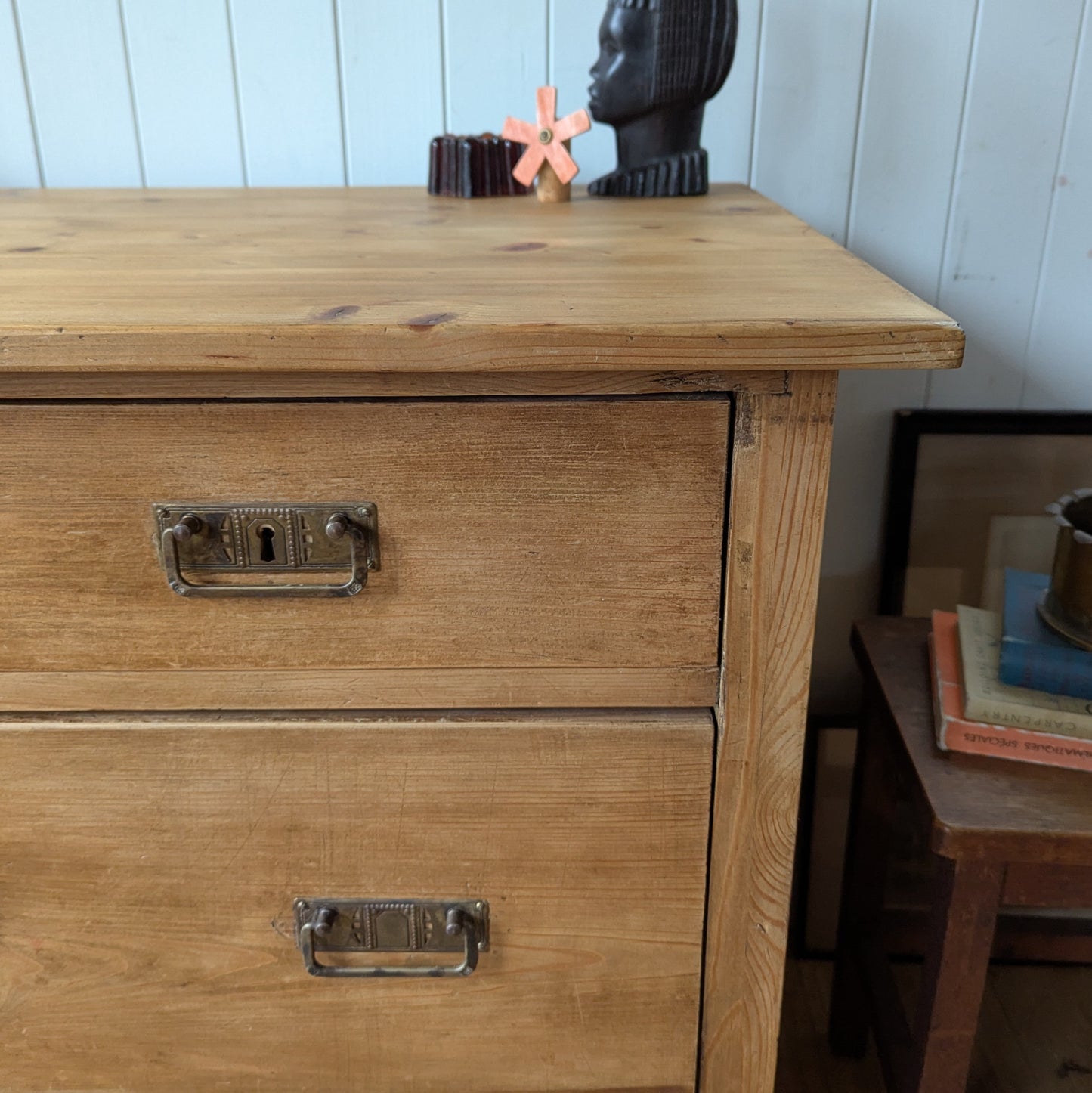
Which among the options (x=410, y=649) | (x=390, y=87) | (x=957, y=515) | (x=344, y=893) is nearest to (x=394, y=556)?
(x=410, y=649)

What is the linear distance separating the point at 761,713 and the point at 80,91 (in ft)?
3.01

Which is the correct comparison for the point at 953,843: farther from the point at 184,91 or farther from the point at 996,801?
the point at 184,91

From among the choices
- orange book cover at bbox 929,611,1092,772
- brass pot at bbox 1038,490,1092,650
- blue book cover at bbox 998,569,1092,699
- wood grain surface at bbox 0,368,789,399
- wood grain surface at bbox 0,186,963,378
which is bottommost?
orange book cover at bbox 929,611,1092,772

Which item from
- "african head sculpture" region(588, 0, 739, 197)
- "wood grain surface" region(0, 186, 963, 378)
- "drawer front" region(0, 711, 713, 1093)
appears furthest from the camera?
"african head sculpture" region(588, 0, 739, 197)

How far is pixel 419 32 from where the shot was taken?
1.00 m

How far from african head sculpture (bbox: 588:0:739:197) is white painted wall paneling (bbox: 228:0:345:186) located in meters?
0.30

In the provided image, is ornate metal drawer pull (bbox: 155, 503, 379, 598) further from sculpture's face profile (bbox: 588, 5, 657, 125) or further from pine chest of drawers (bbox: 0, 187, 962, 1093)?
sculpture's face profile (bbox: 588, 5, 657, 125)

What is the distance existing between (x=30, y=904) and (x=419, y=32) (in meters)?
0.84

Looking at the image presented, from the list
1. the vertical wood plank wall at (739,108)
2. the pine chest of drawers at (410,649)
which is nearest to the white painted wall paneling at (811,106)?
the vertical wood plank wall at (739,108)

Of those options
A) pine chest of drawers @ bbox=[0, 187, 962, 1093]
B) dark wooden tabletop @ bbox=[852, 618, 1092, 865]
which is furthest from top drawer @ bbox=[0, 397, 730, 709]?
dark wooden tabletop @ bbox=[852, 618, 1092, 865]

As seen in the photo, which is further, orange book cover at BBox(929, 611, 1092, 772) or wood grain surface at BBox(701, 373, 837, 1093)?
orange book cover at BBox(929, 611, 1092, 772)

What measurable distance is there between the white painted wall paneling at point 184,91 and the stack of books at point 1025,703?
861 millimetres

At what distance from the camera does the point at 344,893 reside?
63 centimetres

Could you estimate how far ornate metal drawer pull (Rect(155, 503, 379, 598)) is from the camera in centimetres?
54
